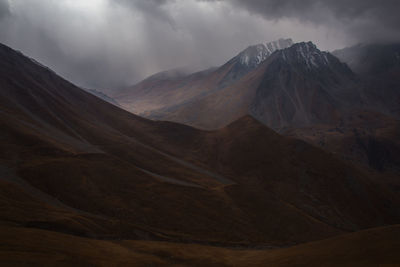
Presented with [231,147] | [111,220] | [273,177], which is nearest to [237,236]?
[111,220]

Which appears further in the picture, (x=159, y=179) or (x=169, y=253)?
(x=159, y=179)

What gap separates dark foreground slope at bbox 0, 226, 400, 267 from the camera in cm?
2997

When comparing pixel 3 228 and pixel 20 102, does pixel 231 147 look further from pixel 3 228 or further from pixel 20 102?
pixel 3 228

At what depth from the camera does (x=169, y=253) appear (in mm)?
44281

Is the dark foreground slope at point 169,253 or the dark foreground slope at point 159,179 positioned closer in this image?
the dark foreground slope at point 169,253

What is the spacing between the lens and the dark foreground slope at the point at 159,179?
6109 cm

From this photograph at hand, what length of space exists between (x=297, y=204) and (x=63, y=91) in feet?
419

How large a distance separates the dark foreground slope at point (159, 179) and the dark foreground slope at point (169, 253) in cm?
789

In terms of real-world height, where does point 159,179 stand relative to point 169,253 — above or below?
above

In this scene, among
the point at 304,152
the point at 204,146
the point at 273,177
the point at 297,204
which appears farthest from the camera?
the point at 204,146

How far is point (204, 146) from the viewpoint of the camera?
458 ft

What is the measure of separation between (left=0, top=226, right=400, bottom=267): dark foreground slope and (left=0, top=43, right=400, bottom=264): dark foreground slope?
7.89 metres

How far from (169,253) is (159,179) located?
4112 centimetres

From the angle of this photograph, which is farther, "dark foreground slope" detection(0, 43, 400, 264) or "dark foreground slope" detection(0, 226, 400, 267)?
"dark foreground slope" detection(0, 43, 400, 264)
